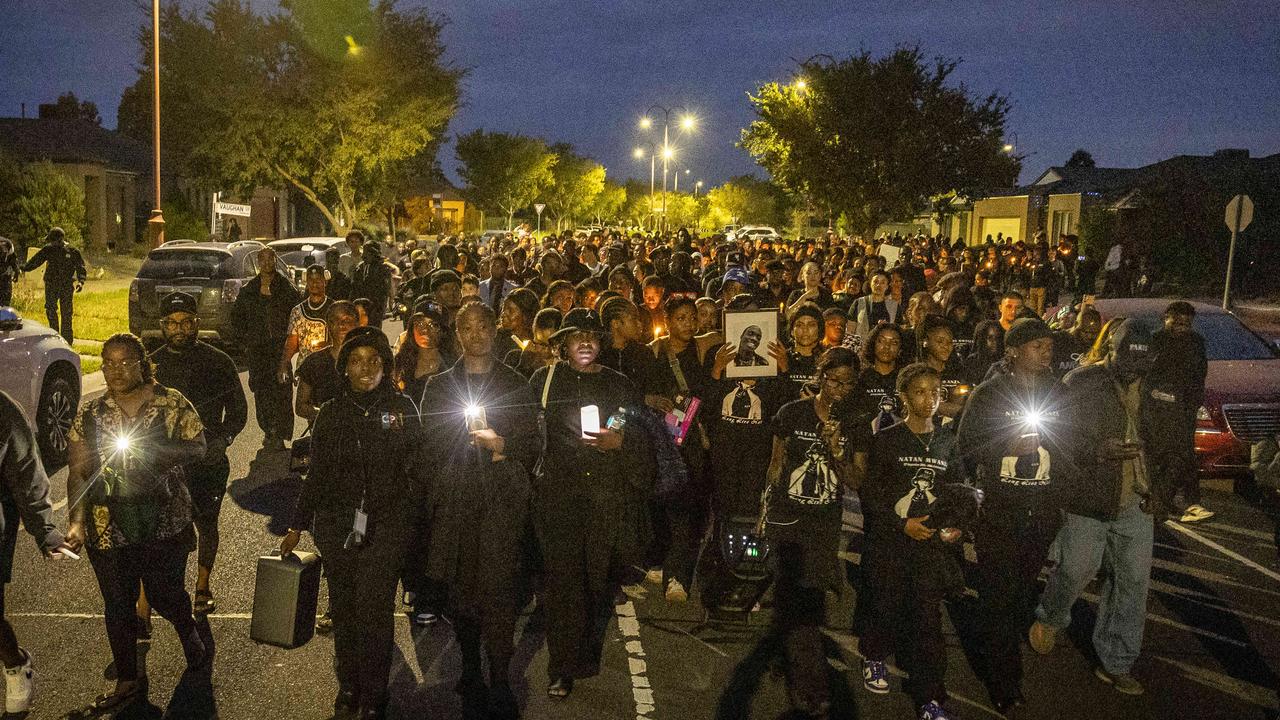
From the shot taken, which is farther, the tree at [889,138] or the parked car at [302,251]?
the tree at [889,138]

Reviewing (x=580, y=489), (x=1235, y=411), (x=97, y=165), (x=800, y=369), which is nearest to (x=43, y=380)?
(x=580, y=489)

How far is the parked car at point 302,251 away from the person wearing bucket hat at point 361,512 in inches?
646

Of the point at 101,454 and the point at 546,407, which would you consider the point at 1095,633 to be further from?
the point at 101,454

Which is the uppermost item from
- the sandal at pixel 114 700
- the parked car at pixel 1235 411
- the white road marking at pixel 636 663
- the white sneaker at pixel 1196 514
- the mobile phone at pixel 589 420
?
the mobile phone at pixel 589 420

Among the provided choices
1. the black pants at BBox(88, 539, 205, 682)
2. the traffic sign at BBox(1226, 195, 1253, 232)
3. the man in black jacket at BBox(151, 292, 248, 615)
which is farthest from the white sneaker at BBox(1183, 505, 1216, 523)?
the traffic sign at BBox(1226, 195, 1253, 232)

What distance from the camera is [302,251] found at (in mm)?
22281

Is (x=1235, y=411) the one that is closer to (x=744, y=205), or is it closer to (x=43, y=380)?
(x=43, y=380)

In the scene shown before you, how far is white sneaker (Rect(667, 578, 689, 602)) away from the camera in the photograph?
22.3 feet

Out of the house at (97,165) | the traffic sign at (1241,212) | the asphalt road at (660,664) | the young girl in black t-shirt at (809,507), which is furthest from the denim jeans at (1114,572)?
the house at (97,165)

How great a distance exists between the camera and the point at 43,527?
469 cm

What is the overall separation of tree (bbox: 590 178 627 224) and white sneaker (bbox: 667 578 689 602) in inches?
3696

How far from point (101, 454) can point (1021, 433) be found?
163 inches

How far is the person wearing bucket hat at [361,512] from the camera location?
189 inches

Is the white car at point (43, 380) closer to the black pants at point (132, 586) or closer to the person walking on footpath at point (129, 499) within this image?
the person walking on footpath at point (129, 499)
